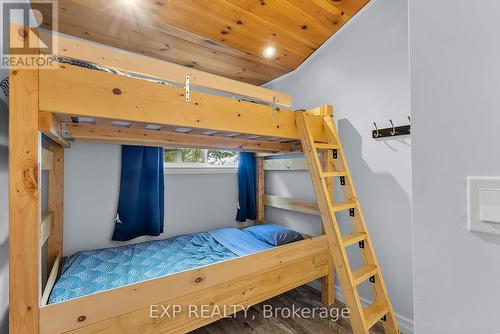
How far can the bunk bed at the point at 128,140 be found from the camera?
0.99 m

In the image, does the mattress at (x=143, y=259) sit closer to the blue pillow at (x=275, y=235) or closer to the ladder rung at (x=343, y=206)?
the blue pillow at (x=275, y=235)

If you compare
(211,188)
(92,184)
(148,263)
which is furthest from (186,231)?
(92,184)

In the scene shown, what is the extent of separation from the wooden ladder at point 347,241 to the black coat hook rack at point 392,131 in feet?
1.18

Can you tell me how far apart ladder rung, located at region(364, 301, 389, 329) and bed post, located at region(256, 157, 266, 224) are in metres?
1.65

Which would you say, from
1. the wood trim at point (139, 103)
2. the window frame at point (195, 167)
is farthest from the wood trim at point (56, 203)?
the wood trim at point (139, 103)

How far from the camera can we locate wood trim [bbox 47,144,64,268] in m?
2.00

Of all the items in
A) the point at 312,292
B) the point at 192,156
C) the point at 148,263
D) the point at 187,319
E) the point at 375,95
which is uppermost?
the point at 375,95

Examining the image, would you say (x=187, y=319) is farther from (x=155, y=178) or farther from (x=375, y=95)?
(x=375, y=95)

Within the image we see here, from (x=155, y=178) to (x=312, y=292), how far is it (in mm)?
2043

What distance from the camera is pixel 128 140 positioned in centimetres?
198

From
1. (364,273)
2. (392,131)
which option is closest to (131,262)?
(364,273)

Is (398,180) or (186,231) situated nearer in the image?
(398,180)

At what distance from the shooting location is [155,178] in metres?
2.47

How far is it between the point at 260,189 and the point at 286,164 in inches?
22.2
